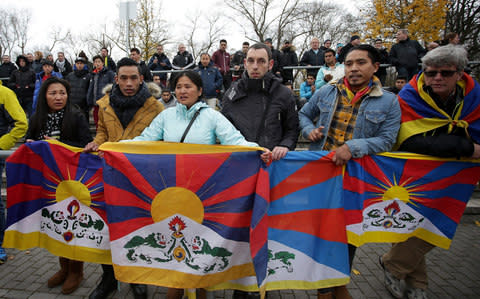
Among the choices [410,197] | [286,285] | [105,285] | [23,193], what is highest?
[410,197]

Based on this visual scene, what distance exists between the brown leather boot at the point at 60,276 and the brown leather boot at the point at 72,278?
0.10 m

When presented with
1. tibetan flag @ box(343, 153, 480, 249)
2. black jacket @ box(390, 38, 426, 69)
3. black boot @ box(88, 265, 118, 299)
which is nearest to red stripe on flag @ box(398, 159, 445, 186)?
tibetan flag @ box(343, 153, 480, 249)

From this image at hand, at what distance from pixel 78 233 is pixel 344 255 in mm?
2460

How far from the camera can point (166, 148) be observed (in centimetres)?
235

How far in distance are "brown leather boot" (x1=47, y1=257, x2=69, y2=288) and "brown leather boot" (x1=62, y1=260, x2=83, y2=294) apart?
0.32 feet

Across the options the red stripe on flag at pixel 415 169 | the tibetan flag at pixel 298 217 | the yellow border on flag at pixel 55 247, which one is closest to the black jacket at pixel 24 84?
the yellow border on flag at pixel 55 247

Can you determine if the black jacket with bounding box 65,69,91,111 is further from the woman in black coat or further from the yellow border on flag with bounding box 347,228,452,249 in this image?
the yellow border on flag with bounding box 347,228,452,249

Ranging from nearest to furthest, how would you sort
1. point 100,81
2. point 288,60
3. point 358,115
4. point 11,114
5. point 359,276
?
point 358,115, point 359,276, point 11,114, point 100,81, point 288,60

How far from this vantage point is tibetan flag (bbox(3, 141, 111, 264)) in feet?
8.80

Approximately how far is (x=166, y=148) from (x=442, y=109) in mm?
2477

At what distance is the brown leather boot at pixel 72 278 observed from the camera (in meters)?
2.96

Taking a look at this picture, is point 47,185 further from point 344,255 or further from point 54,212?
point 344,255

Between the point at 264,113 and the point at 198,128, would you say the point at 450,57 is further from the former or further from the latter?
the point at 198,128

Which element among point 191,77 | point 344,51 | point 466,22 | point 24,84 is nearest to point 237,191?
point 191,77
